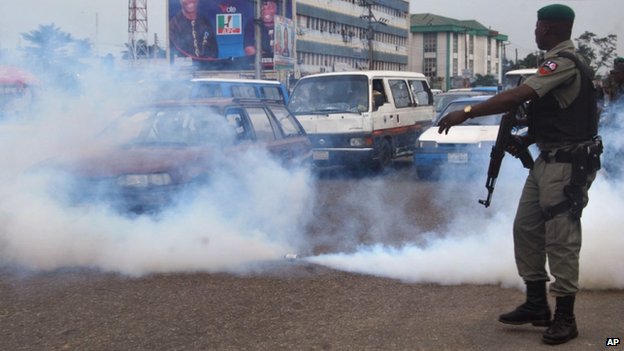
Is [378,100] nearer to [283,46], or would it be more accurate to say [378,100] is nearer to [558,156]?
[558,156]

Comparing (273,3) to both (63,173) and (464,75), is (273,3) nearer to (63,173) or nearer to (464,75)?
(464,75)

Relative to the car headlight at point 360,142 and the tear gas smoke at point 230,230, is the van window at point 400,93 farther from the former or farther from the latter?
the tear gas smoke at point 230,230

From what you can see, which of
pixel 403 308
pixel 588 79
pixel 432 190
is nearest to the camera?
pixel 588 79

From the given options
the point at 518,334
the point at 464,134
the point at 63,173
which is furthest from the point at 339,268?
the point at 464,134

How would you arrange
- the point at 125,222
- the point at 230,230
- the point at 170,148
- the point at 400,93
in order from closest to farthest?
the point at 125,222 → the point at 230,230 → the point at 170,148 → the point at 400,93

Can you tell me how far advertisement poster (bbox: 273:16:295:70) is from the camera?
139ft

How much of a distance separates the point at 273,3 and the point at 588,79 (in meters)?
56.6

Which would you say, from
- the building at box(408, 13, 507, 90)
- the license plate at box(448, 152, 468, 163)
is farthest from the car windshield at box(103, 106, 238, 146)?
the building at box(408, 13, 507, 90)

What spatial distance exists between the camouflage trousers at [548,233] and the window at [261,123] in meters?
3.93

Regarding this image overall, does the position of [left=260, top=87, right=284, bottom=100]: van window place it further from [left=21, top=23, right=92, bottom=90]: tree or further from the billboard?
[left=21, top=23, right=92, bottom=90]: tree

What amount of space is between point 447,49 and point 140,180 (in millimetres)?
93193

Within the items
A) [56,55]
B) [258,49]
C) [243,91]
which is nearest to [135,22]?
[56,55]

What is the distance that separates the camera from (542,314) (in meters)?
4.18

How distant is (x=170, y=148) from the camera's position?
6.75 m
